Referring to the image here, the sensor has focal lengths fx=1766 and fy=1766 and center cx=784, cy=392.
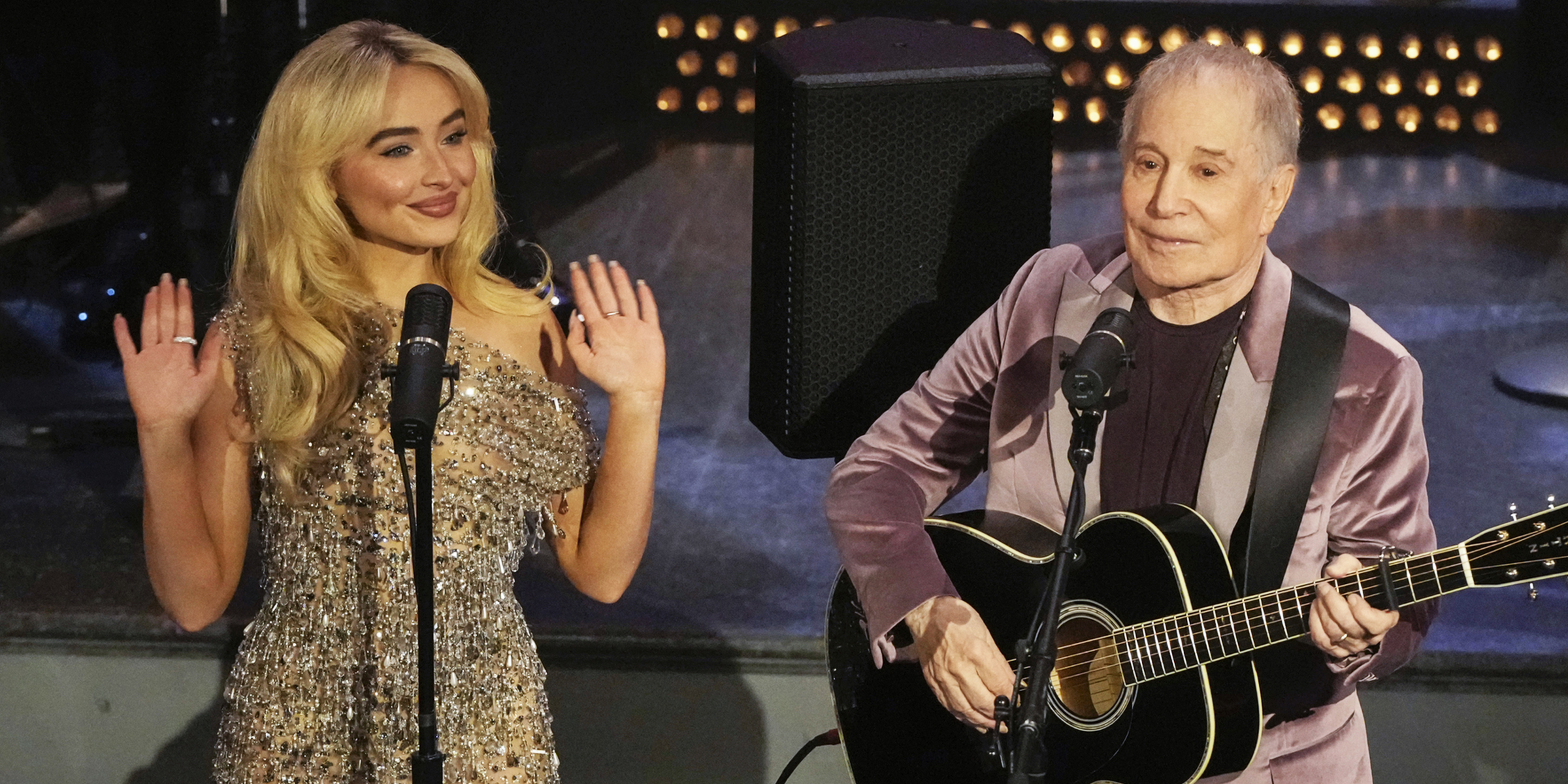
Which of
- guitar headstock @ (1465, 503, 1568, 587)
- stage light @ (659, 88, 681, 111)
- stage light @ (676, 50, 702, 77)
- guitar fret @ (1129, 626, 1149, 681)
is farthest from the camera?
stage light @ (659, 88, 681, 111)

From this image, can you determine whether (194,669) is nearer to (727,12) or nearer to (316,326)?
(316,326)

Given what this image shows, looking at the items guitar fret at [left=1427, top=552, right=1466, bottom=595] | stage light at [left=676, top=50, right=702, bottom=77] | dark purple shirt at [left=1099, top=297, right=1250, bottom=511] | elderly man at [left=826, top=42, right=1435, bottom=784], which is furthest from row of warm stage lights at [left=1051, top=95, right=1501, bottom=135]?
guitar fret at [left=1427, top=552, right=1466, bottom=595]

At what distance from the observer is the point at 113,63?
5.50m

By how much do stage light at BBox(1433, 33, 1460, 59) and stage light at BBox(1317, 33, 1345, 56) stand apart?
0.29m

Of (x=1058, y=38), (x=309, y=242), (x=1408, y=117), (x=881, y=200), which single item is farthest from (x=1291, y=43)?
(x=309, y=242)

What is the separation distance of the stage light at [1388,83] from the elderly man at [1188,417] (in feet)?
9.09

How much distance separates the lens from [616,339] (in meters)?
2.87

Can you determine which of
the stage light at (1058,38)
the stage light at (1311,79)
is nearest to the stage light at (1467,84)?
the stage light at (1311,79)

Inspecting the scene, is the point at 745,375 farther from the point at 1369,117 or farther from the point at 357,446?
the point at 357,446

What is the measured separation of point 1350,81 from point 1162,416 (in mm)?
2897

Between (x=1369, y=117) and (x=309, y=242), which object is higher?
(x=309, y=242)

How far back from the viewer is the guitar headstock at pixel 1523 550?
7.45ft

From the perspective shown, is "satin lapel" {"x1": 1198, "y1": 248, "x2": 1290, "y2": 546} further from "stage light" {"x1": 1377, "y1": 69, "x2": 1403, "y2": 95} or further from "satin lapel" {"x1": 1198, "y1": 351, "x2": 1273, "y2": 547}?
"stage light" {"x1": 1377, "y1": 69, "x2": 1403, "y2": 95}

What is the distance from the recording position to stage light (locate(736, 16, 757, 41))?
515 cm
